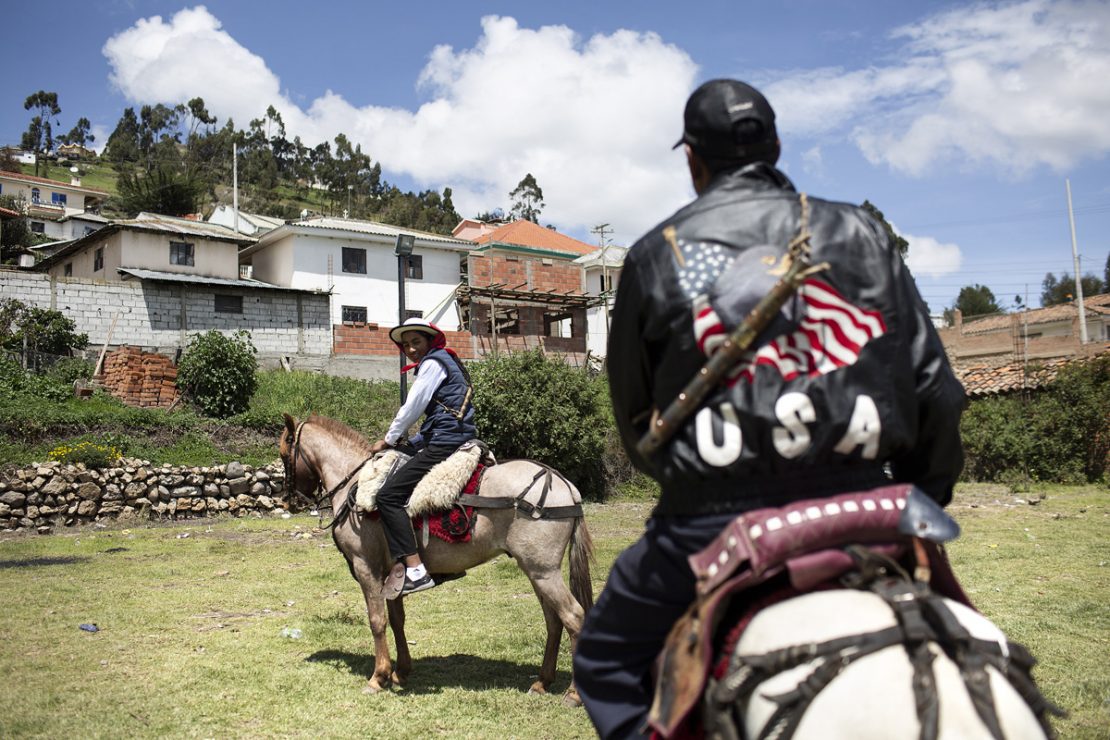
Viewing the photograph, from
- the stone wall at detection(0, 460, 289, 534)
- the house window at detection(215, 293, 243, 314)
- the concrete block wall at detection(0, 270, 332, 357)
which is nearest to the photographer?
the stone wall at detection(0, 460, 289, 534)

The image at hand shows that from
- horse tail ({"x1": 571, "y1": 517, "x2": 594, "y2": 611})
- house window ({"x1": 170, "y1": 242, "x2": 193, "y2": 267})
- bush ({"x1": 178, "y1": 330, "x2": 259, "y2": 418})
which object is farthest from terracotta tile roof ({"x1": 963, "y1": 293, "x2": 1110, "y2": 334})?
horse tail ({"x1": 571, "y1": 517, "x2": 594, "y2": 611})

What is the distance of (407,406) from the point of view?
6.12 meters

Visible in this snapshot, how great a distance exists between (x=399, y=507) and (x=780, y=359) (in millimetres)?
4593

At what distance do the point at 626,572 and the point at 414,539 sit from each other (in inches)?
164

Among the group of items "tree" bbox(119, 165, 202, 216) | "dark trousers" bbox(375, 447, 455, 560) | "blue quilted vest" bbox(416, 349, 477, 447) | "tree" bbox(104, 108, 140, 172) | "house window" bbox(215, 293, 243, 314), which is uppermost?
"tree" bbox(104, 108, 140, 172)

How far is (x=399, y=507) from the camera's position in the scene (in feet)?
19.8

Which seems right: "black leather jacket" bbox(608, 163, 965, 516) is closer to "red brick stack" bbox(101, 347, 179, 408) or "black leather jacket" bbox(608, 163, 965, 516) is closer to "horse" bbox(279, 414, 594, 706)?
"horse" bbox(279, 414, 594, 706)

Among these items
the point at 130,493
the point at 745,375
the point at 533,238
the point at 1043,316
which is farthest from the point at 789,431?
the point at 1043,316

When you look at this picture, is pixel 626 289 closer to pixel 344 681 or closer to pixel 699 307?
pixel 699 307

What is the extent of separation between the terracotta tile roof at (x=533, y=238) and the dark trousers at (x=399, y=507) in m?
45.0

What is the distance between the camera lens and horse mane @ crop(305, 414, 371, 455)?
22.6ft

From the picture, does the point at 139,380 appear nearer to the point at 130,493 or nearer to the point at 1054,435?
the point at 130,493

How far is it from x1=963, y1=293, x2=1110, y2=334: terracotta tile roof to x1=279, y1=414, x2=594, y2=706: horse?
174 feet

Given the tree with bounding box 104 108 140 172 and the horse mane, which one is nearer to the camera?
the horse mane
